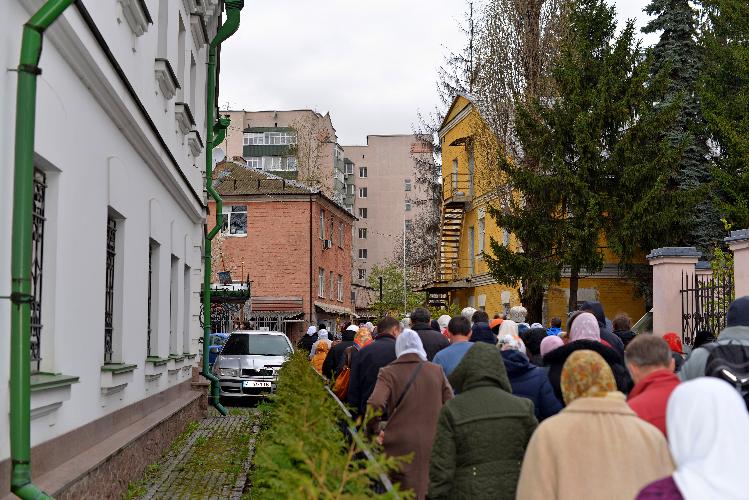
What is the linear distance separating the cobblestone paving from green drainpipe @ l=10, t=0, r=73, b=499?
3999mm

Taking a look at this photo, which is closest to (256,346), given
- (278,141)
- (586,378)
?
(586,378)

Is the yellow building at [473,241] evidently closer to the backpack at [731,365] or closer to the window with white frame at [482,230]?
the window with white frame at [482,230]

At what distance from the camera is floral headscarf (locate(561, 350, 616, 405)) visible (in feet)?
14.9

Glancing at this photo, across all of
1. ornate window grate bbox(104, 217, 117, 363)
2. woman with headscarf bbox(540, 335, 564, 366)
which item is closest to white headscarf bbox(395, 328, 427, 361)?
woman with headscarf bbox(540, 335, 564, 366)

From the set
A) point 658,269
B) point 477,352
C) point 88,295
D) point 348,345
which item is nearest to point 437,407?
point 477,352

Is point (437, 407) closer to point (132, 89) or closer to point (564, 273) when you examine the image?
point (132, 89)

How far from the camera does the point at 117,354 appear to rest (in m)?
10.9

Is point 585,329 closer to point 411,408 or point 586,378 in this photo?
point 411,408

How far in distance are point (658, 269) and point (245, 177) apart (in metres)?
41.0

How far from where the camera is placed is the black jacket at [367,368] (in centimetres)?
973

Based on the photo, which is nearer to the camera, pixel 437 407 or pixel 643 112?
pixel 437 407

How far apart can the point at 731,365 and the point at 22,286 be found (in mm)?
4249

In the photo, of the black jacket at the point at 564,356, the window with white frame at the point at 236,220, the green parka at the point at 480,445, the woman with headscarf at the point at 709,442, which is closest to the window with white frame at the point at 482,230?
the window with white frame at the point at 236,220

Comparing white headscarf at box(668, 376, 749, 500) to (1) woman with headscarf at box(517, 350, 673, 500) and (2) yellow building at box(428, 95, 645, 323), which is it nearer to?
(1) woman with headscarf at box(517, 350, 673, 500)
